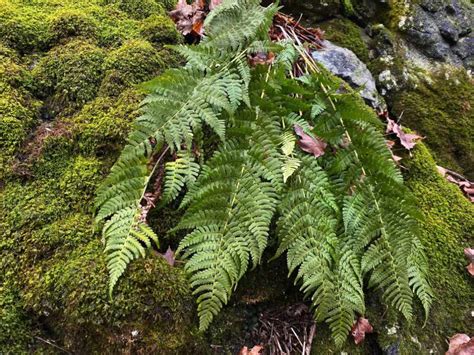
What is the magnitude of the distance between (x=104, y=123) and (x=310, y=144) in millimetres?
1382

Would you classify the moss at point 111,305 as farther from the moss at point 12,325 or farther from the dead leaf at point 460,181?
the dead leaf at point 460,181

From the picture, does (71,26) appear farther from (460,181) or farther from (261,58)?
(460,181)

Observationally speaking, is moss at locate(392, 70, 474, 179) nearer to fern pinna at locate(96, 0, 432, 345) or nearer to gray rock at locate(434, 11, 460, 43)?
gray rock at locate(434, 11, 460, 43)

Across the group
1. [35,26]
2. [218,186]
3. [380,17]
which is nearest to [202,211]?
[218,186]

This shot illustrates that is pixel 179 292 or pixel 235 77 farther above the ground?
pixel 235 77

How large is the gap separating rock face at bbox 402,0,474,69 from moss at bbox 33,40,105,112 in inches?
142

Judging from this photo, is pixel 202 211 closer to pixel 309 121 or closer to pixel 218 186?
pixel 218 186

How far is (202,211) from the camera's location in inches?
96.2

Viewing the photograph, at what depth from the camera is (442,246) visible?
310cm

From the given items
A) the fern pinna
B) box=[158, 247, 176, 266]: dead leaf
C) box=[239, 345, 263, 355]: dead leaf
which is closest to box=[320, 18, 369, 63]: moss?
the fern pinna

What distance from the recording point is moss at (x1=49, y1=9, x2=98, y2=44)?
3.50 m

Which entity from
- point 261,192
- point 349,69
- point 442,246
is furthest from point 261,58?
point 442,246

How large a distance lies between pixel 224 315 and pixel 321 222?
77cm

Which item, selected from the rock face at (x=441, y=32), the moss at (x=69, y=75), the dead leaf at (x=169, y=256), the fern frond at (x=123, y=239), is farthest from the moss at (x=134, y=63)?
the rock face at (x=441, y=32)
